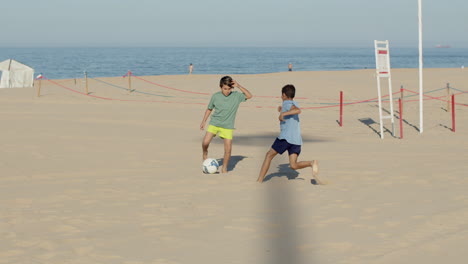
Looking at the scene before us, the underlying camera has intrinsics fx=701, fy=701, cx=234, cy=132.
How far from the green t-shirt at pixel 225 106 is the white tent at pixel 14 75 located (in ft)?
91.5

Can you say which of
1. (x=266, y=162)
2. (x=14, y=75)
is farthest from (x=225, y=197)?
(x=14, y=75)

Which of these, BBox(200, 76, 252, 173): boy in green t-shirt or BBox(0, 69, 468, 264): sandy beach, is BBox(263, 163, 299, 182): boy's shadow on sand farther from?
BBox(200, 76, 252, 173): boy in green t-shirt

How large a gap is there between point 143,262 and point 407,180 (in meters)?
5.04

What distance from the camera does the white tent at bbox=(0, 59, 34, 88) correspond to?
119ft

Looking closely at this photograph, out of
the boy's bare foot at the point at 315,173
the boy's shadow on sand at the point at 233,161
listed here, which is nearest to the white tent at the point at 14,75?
the boy's shadow on sand at the point at 233,161

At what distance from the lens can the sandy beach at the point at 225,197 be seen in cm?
650

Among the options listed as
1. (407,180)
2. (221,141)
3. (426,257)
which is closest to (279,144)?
(407,180)

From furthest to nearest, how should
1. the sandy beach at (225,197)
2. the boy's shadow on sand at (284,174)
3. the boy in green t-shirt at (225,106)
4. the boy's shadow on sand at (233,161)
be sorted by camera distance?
the boy's shadow on sand at (233,161), the boy's shadow on sand at (284,174), the boy in green t-shirt at (225,106), the sandy beach at (225,197)

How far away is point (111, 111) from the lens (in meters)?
21.7

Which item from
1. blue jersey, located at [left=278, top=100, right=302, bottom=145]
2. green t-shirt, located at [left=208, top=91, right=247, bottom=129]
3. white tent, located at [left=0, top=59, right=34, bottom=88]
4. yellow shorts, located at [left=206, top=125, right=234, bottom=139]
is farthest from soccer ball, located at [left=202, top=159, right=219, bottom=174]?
white tent, located at [left=0, top=59, right=34, bottom=88]

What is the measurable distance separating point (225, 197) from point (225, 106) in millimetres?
1884

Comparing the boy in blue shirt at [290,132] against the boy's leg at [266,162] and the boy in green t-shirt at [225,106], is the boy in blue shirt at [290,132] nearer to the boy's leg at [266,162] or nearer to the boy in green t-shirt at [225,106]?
the boy's leg at [266,162]

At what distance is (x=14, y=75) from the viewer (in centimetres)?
3653

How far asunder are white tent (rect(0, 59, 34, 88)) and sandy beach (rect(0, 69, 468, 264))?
18.8 meters
